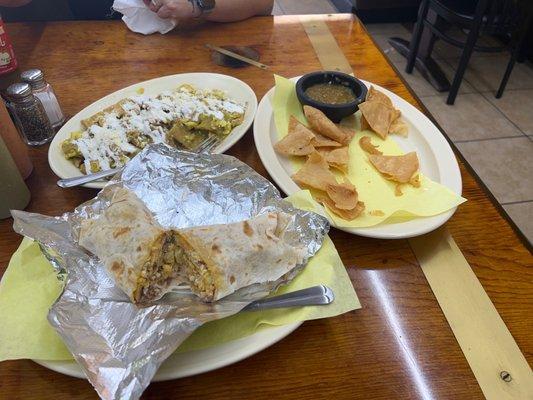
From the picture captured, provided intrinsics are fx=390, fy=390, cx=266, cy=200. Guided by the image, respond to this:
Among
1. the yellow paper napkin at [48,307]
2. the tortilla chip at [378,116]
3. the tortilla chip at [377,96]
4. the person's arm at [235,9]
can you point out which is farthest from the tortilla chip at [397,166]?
the person's arm at [235,9]

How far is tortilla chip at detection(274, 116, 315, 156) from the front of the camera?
3.51ft

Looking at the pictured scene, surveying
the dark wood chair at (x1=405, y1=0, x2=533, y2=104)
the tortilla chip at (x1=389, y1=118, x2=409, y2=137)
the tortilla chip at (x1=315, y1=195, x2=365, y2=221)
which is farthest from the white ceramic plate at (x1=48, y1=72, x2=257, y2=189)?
the dark wood chair at (x1=405, y1=0, x2=533, y2=104)

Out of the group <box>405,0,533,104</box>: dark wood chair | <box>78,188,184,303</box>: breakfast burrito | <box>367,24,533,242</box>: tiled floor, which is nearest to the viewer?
<box>78,188,184,303</box>: breakfast burrito

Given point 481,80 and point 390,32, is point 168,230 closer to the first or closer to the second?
point 481,80

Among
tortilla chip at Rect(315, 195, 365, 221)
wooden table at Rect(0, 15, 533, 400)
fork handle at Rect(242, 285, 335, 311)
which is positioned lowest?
wooden table at Rect(0, 15, 533, 400)

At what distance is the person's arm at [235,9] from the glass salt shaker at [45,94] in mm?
841

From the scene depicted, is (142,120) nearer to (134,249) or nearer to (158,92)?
(158,92)

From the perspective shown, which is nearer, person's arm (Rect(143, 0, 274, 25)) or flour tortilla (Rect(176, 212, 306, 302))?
flour tortilla (Rect(176, 212, 306, 302))

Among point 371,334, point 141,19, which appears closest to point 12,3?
point 141,19

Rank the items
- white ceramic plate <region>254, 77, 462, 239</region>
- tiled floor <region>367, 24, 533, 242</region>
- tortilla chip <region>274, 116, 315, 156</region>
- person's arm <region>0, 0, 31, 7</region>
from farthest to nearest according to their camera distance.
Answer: tiled floor <region>367, 24, 533, 242</region>, person's arm <region>0, 0, 31, 7</region>, tortilla chip <region>274, 116, 315, 156</region>, white ceramic plate <region>254, 77, 462, 239</region>

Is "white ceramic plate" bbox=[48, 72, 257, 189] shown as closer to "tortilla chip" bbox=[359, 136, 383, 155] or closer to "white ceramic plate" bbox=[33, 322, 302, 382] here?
"tortilla chip" bbox=[359, 136, 383, 155]

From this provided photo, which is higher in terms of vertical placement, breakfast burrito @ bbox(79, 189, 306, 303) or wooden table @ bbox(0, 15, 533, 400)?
breakfast burrito @ bbox(79, 189, 306, 303)

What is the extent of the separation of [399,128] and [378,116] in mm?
76

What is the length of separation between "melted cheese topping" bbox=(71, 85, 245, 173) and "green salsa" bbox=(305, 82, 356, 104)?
0.80 ft
